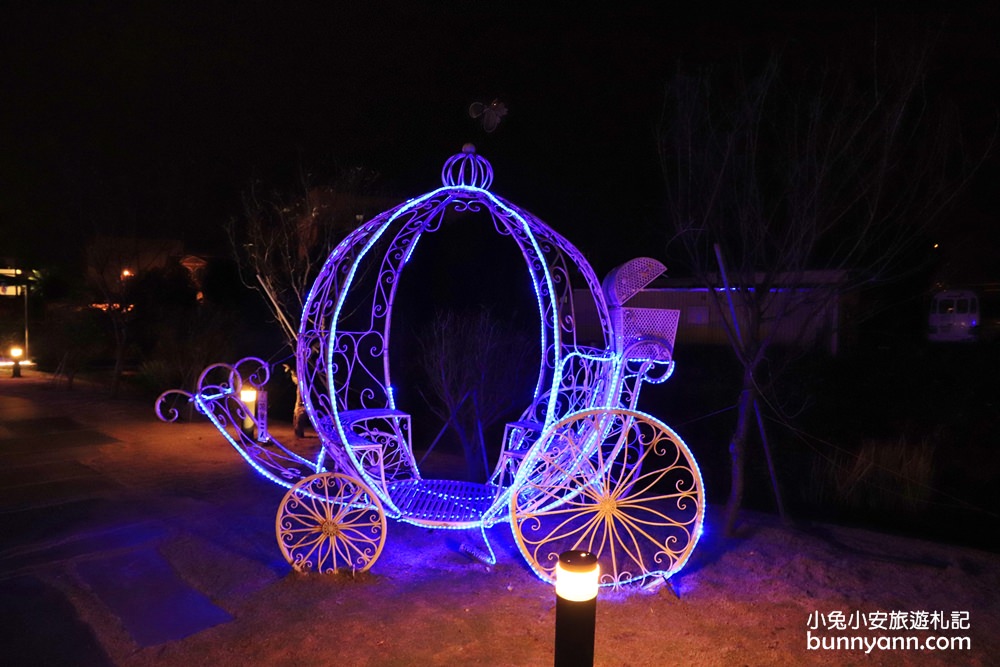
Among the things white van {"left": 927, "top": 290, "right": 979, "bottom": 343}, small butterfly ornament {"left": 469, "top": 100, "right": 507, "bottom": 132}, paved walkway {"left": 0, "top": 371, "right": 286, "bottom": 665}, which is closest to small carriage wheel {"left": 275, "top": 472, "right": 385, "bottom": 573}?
paved walkway {"left": 0, "top": 371, "right": 286, "bottom": 665}

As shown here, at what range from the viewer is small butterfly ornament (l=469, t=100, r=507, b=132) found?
434cm

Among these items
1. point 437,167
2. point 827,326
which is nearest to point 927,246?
point 827,326

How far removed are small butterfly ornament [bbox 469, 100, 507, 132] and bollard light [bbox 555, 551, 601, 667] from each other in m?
2.95

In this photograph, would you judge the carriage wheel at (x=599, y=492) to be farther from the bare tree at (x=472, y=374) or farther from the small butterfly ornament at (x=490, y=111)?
the bare tree at (x=472, y=374)

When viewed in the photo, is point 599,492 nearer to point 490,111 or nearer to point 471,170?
point 471,170

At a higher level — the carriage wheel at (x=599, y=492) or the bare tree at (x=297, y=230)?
the bare tree at (x=297, y=230)

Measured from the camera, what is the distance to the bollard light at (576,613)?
2469 mm

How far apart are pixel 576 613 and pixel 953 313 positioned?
752 inches

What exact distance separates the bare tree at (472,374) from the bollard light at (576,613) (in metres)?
3.97

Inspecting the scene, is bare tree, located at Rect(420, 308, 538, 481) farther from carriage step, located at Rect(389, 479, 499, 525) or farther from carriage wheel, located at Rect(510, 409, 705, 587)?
carriage wheel, located at Rect(510, 409, 705, 587)

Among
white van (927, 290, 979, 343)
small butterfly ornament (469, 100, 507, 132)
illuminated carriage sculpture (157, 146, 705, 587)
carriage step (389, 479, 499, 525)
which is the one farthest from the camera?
white van (927, 290, 979, 343)

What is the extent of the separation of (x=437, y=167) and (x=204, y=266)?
8823mm

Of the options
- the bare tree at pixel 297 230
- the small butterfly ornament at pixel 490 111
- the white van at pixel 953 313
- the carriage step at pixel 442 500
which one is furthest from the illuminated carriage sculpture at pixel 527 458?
the white van at pixel 953 313

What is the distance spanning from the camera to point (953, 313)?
1752 cm
